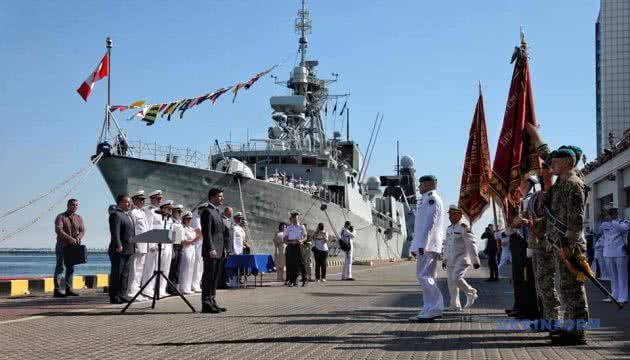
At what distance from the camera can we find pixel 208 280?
11.3m

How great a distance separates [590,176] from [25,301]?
3343cm

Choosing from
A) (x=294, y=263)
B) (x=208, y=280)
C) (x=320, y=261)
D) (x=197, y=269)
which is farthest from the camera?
(x=320, y=261)

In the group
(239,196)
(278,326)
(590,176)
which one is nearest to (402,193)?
(590,176)

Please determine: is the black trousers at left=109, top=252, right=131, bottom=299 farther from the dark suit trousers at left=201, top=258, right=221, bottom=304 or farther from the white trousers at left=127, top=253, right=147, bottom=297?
the dark suit trousers at left=201, top=258, right=221, bottom=304

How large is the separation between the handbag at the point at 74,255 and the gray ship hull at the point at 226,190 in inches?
676

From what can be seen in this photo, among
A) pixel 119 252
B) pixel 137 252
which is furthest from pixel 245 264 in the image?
pixel 119 252

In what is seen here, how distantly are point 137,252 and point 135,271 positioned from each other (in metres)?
0.38

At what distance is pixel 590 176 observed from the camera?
134ft

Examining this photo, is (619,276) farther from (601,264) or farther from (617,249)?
(601,264)

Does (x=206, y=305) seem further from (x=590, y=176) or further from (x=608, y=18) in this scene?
(x=608, y=18)

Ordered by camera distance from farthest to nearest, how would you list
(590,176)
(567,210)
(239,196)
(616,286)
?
(590,176) < (239,196) < (616,286) < (567,210)

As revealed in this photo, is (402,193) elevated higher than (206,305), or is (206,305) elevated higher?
(402,193)

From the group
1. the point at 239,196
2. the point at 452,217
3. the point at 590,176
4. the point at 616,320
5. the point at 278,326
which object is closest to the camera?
the point at 278,326

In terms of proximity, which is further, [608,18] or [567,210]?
[608,18]
